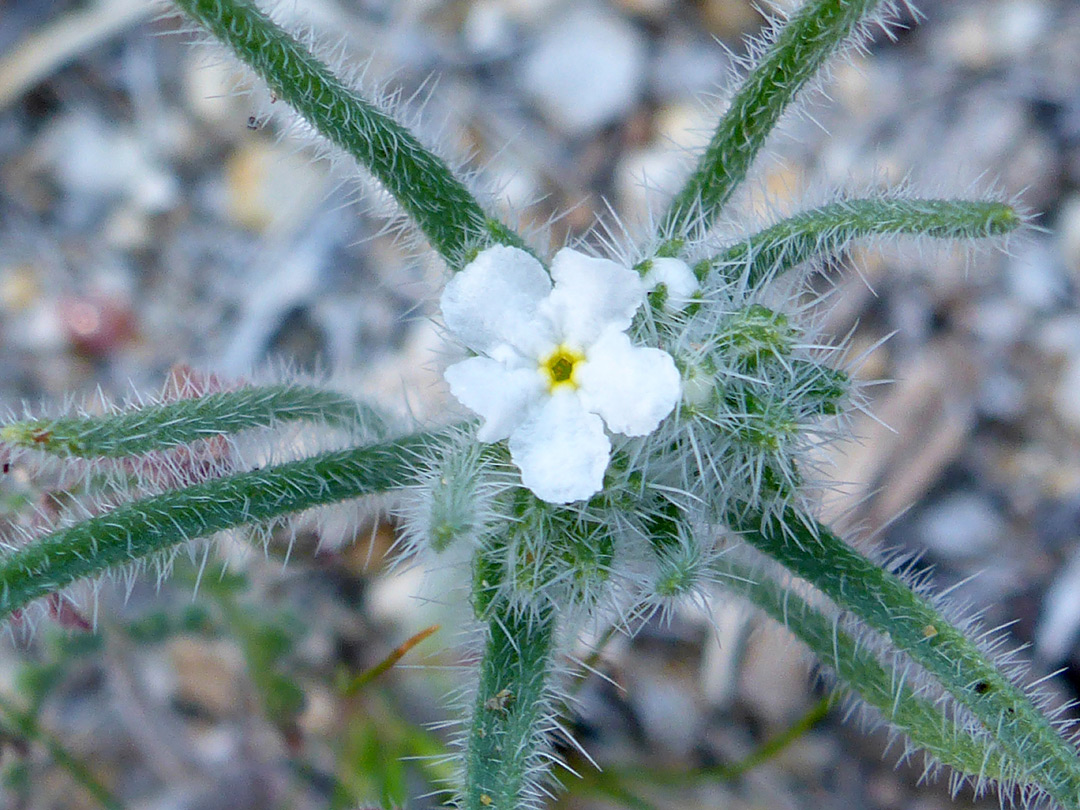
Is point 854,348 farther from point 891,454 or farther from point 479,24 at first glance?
point 479,24

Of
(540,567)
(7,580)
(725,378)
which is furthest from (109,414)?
(725,378)

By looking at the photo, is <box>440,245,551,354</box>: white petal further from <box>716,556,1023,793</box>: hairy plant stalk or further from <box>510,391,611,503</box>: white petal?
<box>716,556,1023,793</box>: hairy plant stalk

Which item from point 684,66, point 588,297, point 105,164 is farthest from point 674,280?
point 105,164

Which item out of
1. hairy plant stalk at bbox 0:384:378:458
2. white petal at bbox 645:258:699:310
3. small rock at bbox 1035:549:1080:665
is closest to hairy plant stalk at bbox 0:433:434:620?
hairy plant stalk at bbox 0:384:378:458

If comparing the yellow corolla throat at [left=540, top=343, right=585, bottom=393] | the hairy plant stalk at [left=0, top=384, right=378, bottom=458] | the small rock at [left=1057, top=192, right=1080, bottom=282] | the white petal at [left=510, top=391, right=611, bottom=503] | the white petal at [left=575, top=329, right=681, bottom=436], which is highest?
the small rock at [left=1057, top=192, right=1080, bottom=282]

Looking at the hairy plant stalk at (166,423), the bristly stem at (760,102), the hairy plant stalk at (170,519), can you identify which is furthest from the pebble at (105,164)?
the bristly stem at (760,102)

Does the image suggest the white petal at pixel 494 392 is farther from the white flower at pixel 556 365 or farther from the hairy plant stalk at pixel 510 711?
the hairy plant stalk at pixel 510 711
